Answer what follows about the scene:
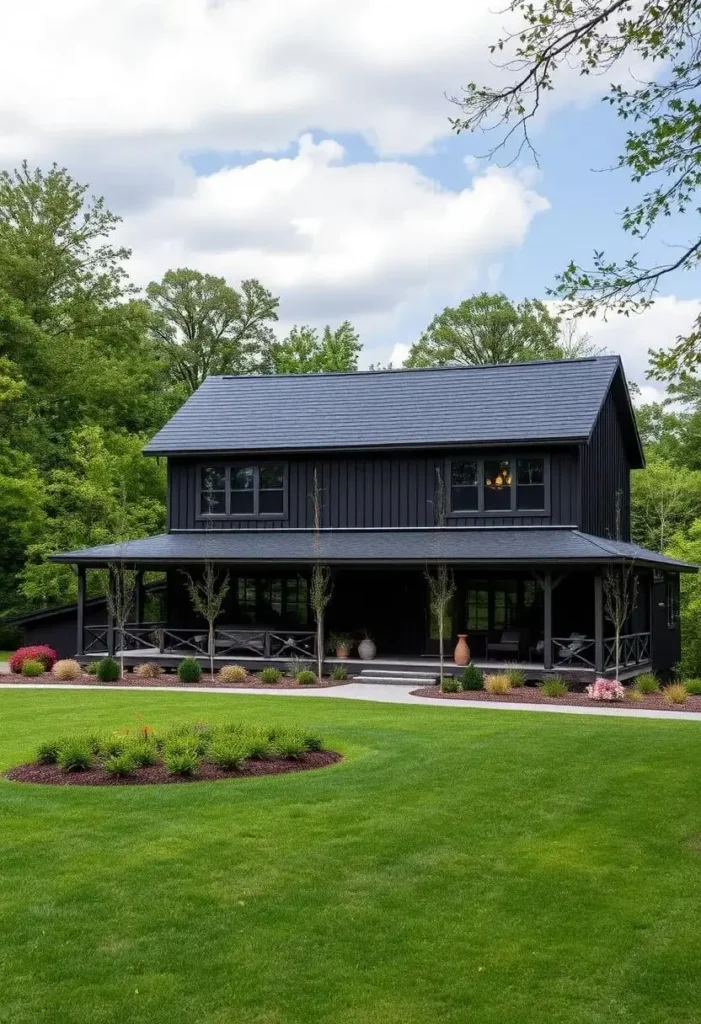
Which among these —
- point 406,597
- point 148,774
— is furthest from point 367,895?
point 406,597

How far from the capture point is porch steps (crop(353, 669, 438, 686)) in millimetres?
23484

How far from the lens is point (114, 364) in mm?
42688

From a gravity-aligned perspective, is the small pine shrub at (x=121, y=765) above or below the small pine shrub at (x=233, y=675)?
above

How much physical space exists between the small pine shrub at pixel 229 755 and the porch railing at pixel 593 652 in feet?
→ 40.8

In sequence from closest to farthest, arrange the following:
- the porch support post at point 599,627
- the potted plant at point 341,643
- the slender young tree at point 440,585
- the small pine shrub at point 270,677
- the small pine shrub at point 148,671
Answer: the slender young tree at point 440,585
the porch support post at point 599,627
the small pine shrub at point 270,677
the small pine shrub at point 148,671
the potted plant at point 341,643

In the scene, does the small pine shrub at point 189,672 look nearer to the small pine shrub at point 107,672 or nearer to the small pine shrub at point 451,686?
the small pine shrub at point 107,672

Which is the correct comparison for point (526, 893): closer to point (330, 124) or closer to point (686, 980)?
point (686, 980)

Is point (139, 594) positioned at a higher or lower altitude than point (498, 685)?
higher

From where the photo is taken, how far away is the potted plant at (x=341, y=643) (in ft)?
84.5

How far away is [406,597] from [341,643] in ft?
6.80

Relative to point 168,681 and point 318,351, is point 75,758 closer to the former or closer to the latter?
point 168,681

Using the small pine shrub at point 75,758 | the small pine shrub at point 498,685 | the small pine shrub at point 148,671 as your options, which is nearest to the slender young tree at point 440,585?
the small pine shrub at point 498,685

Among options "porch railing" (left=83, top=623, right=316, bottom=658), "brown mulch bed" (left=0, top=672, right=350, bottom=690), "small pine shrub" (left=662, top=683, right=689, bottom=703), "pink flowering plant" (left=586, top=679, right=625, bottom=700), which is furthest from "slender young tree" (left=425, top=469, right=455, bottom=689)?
"small pine shrub" (left=662, top=683, right=689, bottom=703)

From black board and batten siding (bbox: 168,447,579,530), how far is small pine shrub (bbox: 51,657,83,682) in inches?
216
